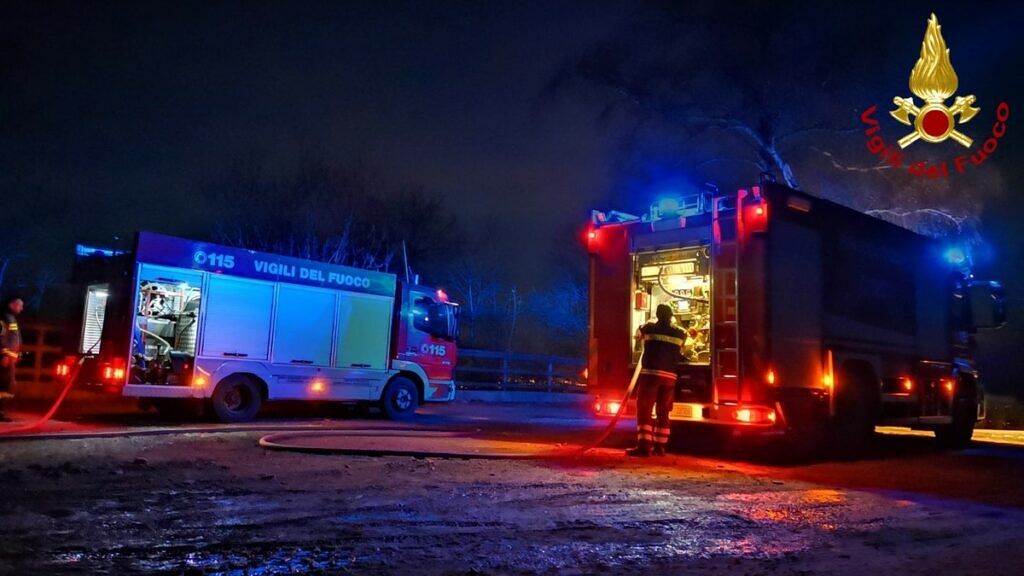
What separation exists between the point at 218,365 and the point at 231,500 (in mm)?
6751

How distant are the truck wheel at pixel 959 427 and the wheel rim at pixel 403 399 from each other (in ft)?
28.8

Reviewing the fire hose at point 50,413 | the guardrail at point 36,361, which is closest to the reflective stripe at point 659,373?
the fire hose at point 50,413

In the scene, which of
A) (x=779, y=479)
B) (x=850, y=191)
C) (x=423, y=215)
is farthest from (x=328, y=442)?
(x=423, y=215)

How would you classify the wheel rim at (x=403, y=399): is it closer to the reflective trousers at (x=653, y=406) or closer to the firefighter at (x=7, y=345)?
the firefighter at (x=7, y=345)

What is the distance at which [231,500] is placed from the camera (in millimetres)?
5410

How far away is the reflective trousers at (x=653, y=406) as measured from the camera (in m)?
8.70

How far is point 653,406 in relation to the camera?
8.78 metres

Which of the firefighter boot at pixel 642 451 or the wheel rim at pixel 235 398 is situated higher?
the wheel rim at pixel 235 398

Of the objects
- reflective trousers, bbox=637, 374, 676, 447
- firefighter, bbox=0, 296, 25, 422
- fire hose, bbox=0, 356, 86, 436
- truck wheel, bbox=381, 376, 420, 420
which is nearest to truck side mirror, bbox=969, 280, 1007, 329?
reflective trousers, bbox=637, 374, 676, 447

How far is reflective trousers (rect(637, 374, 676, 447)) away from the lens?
870 cm

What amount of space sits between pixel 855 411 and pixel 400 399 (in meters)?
7.93

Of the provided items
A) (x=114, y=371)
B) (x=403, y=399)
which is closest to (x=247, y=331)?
(x=114, y=371)

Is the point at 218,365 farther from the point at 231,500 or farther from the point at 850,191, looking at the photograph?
the point at 850,191
